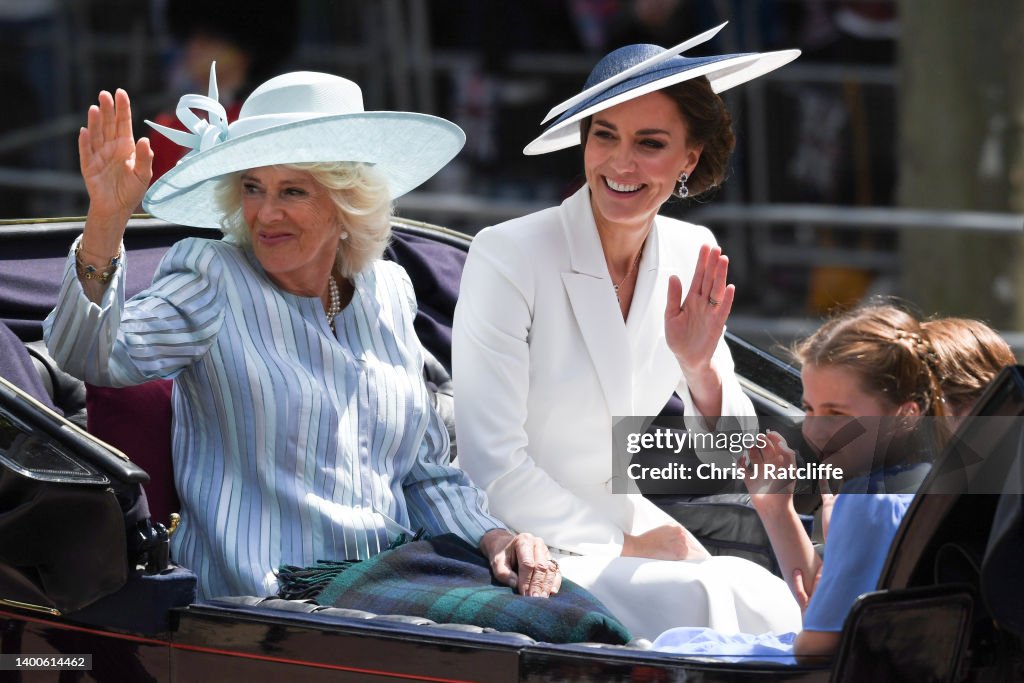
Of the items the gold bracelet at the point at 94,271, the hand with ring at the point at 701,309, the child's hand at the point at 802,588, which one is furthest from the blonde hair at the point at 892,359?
the gold bracelet at the point at 94,271

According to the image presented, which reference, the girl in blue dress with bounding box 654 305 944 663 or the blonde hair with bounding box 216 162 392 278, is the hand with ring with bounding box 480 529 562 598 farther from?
the blonde hair with bounding box 216 162 392 278

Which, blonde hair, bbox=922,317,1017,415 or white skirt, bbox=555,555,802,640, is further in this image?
white skirt, bbox=555,555,802,640

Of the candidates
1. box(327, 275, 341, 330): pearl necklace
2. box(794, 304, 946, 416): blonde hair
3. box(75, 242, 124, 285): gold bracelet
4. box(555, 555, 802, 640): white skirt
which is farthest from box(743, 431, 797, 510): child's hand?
box(75, 242, 124, 285): gold bracelet

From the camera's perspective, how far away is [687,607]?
288 cm

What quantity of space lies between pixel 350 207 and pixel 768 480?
97 cm

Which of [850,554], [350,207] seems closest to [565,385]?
[350,207]

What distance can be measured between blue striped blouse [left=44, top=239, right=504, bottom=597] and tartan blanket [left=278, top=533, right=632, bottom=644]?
85mm

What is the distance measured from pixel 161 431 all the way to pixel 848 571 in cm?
133

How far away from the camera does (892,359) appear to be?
2371mm

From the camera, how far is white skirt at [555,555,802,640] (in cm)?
288

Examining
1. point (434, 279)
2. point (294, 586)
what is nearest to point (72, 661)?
point (294, 586)

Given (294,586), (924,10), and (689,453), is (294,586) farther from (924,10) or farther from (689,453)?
(924,10)

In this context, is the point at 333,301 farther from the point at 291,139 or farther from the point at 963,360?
the point at 963,360

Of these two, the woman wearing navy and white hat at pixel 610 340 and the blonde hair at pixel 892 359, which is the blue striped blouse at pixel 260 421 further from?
the blonde hair at pixel 892 359
